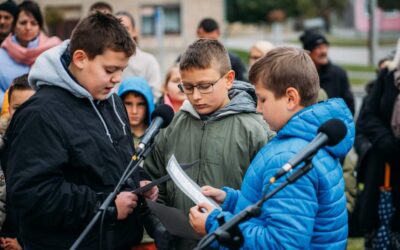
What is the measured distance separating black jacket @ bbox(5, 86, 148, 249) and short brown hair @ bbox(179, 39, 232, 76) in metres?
0.63

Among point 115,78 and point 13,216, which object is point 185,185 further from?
point 13,216

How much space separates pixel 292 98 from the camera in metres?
3.53

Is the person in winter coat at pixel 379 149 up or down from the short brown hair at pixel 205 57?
down

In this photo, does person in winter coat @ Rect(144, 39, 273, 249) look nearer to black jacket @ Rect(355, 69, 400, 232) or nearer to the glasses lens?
the glasses lens

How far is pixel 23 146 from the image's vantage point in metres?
3.61

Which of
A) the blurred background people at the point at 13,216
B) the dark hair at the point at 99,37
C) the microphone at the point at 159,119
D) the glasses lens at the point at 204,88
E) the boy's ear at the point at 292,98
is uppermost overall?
the dark hair at the point at 99,37

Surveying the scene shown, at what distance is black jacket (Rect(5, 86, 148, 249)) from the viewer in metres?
3.59

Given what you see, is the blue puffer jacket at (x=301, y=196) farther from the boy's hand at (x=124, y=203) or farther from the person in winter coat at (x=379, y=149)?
the person in winter coat at (x=379, y=149)

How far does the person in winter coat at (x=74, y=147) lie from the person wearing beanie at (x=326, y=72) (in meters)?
4.94

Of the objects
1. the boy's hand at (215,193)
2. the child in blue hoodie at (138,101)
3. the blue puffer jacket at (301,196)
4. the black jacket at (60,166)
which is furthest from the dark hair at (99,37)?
the child in blue hoodie at (138,101)

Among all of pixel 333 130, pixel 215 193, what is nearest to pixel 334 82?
pixel 215 193

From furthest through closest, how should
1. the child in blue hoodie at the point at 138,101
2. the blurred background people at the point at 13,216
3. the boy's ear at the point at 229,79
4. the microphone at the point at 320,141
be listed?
1. the child in blue hoodie at the point at 138,101
2. the blurred background people at the point at 13,216
3. the boy's ear at the point at 229,79
4. the microphone at the point at 320,141

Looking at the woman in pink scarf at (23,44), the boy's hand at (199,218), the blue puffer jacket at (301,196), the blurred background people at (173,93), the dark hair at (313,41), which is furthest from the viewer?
the dark hair at (313,41)

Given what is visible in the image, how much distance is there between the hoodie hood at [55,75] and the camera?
3.79 m
